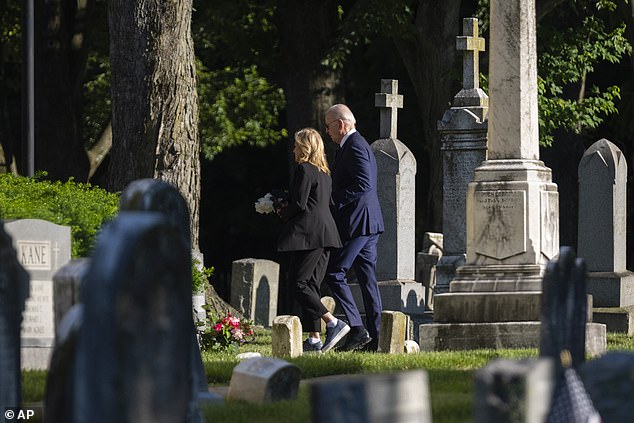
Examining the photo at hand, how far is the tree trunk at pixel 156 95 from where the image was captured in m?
14.2

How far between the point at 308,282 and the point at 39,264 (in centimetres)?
275

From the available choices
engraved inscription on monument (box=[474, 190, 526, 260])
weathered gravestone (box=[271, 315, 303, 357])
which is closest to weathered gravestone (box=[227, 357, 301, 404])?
weathered gravestone (box=[271, 315, 303, 357])

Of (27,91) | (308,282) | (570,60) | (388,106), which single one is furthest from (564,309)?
(570,60)

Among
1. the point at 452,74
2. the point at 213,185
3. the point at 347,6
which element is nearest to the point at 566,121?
the point at 452,74

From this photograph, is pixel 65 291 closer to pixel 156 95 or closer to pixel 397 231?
pixel 156 95

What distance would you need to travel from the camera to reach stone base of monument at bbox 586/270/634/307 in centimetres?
1638

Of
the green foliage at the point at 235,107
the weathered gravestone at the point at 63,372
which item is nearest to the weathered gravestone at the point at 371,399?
the weathered gravestone at the point at 63,372

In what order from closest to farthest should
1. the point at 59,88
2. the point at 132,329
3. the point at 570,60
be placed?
the point at 132,329, the point at 59,88, the point at 570,60

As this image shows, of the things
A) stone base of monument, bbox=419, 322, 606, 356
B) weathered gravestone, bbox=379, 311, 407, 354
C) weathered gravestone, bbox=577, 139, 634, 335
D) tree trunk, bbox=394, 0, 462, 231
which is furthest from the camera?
tree trunk, bbox=394, 0, 462, 231

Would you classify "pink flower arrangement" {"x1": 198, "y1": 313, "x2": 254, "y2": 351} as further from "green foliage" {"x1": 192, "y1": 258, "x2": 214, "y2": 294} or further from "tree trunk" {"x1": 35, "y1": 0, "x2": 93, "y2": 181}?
"tree trunk" {"x1": 35, "y1": 0, "x2": 93, "y2": 181}

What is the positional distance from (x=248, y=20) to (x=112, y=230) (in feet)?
69.5

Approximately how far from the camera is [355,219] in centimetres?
1206

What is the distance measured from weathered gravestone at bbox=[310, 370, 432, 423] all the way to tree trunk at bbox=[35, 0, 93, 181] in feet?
60.8

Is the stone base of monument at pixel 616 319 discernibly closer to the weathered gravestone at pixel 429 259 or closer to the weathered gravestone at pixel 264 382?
the weathered gravestone at pixel 429 259
